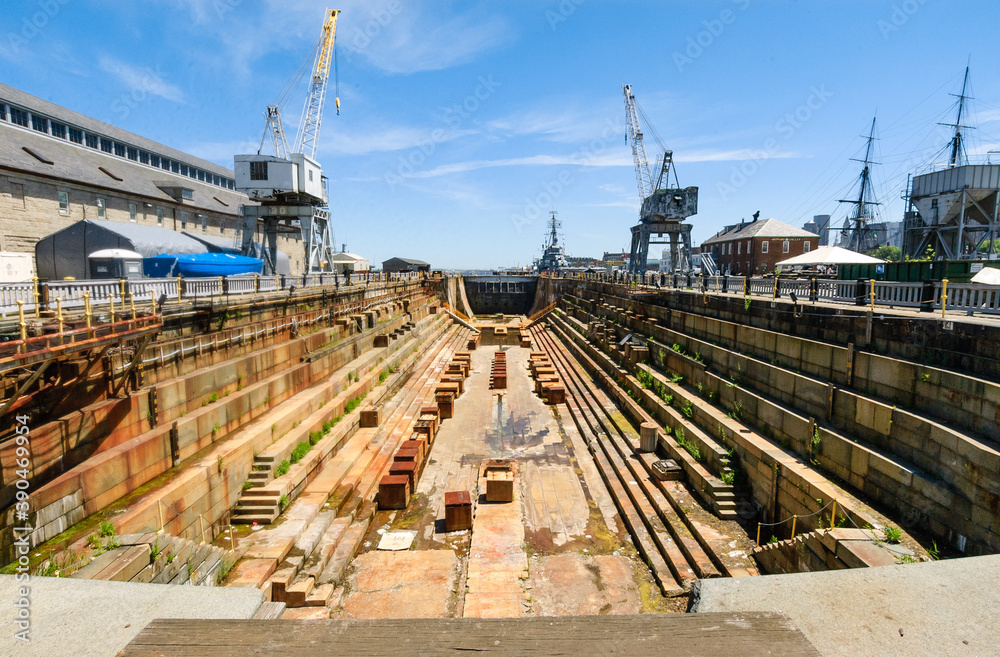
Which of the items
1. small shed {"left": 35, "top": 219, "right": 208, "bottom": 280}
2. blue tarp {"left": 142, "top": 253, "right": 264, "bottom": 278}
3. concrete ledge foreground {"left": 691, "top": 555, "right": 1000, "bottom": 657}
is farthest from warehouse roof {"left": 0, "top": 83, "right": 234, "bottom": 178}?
concrete ledge foreground {"left": 691, "top": 555, "right": 1000, "bottom": 657}

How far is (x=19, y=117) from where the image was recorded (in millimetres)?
32969

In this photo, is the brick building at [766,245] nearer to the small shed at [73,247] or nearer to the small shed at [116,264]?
the small shed at [116,264]

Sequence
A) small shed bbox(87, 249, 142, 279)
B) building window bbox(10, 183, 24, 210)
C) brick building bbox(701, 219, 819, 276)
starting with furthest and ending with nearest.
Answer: brick building bbox(701, 219, 819, 276), building window bbox(10, 183, 24, 210), small shed bbox(87, 249, 142, 279)

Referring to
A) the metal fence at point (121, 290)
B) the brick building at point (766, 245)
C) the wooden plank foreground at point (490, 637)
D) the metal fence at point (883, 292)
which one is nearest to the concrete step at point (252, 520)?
the metal fence at point (121, 290)

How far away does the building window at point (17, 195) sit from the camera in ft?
89.3

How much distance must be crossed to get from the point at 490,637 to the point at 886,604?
398cm

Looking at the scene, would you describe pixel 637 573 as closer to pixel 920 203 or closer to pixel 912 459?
pixel 912 459

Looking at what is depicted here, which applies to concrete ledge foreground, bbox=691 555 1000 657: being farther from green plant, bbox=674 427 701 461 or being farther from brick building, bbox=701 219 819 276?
brick building, bbox=701 219 819 276

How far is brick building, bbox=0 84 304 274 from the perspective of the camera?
91.6 ft

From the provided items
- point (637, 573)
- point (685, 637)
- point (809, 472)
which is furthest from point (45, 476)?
point (809, 472)

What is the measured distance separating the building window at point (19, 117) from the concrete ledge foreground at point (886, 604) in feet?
159

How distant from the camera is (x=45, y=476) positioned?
27.5ft

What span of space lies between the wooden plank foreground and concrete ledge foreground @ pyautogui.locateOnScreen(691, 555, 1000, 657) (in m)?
0.75

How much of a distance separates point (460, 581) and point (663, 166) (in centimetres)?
5954
